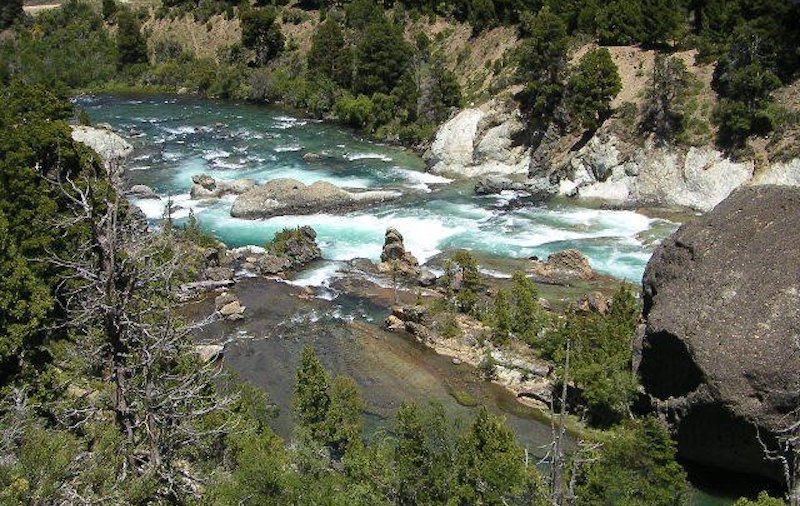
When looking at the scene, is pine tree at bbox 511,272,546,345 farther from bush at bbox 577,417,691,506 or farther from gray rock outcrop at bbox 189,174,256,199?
gray rock outcrop at bbox 189,174,256,199

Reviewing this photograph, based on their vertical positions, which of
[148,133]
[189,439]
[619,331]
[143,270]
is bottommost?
[148,133]

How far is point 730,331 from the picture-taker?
113 feet

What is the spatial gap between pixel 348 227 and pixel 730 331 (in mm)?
37418

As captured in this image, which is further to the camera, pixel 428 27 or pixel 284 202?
pixel 428 27

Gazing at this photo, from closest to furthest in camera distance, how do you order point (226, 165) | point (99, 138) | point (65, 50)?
point (226, 165) < point (99, 138) < point (65, 50)

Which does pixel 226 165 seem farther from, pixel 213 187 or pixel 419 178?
pixel 419 178

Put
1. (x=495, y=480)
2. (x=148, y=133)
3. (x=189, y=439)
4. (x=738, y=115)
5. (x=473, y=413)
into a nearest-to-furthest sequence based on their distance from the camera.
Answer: (x=189, y=439), (x=495, y=480), (x=473, y=413), (x=738, y=115), (x=148, y=133)

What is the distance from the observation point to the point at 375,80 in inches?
3969

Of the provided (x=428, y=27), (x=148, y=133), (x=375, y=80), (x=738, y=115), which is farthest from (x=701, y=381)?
(x=428, y=27)

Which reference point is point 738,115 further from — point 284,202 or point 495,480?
point 495,480

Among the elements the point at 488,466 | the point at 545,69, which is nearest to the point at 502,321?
the point at 488,466

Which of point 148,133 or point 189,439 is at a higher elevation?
point 189,439

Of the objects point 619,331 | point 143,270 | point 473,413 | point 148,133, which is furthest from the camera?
point 148,133

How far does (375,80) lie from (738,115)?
4772 cm
